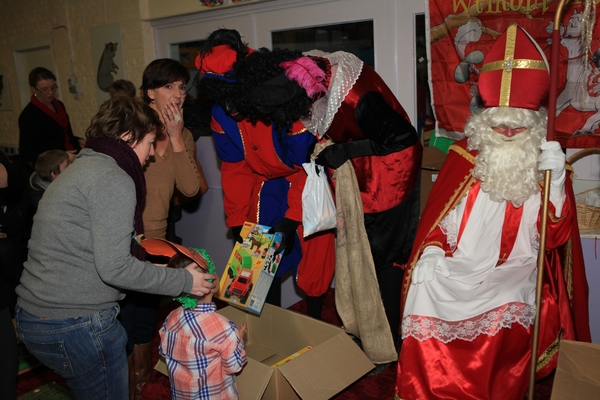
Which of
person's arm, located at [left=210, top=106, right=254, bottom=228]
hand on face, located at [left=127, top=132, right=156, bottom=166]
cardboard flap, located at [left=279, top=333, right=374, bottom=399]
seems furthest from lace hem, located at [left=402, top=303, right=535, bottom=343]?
hand on face, located at [left=127, top=132, right=156, bottom=166]

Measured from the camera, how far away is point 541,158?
2088mm

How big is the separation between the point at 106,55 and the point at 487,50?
12.6ft

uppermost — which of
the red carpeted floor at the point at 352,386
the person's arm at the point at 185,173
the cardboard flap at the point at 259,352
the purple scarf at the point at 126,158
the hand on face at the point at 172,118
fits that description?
the hand on face at the point at 172,118

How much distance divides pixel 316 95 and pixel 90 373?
1459mm

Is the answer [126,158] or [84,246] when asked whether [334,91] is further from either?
[84,246]

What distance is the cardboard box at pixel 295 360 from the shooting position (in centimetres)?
230

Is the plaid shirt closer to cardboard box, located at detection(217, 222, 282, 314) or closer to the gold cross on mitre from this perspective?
cardboard box, located at detection(217, 222, 282, 314)

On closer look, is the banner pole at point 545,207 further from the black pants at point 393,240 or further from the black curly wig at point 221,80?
the black curly wig at point 221,80

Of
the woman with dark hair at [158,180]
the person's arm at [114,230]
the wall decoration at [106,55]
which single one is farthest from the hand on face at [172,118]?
the wall decoration at [106,55]

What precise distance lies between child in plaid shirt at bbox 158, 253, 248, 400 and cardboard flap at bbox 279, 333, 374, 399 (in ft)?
0.88

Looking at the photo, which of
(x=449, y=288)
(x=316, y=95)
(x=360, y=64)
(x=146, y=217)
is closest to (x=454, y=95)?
(x=360, y=64)

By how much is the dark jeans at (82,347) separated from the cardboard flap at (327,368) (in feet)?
2.28

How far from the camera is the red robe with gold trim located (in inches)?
Answer: 86.0

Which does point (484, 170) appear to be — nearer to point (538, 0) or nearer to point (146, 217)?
point (538, 0)
